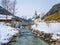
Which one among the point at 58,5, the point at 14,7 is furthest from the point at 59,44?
the point at 14,7

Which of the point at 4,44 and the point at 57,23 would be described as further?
the point at 57,23

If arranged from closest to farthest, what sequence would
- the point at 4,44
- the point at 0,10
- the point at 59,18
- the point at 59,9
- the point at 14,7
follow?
the point at 4,44 → the point at 59,18 → the point at 59,9 → the point at 14,7 → the point at 0,10

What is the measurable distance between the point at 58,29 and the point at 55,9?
1531 cm

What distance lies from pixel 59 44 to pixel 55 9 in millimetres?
23732

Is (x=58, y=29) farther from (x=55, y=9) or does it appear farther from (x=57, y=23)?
(x=55, y=9)

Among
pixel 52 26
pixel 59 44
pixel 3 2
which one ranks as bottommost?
pixel 59 44

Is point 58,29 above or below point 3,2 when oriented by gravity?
below

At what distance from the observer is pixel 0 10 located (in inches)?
2901

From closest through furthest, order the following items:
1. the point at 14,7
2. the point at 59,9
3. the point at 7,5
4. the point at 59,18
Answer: the point at 59,18
the point at 59,9
the point at 7,5
the point at 14,7

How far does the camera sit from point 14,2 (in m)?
45.4

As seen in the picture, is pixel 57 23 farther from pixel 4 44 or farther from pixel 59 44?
pixel 4 44

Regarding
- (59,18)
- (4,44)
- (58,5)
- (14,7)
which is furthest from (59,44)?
(14,7)

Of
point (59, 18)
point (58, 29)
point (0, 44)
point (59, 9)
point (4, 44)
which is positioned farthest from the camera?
point (59, 9)

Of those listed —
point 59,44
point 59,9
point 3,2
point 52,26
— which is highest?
point 3,2
